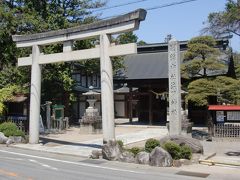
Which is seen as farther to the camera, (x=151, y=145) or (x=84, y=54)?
(x=84, y=54)

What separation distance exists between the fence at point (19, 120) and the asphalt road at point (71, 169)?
320 inches

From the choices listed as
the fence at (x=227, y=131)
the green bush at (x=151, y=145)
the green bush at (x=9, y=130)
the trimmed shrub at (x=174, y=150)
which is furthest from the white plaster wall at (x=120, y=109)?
the trimmed shrub at (x=174, y=150)

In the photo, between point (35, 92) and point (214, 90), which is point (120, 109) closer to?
point (214, 90)

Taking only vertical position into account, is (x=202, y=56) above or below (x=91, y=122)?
above

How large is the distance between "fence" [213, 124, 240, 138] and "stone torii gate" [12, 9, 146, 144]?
926cm

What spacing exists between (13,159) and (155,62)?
75.2 ft

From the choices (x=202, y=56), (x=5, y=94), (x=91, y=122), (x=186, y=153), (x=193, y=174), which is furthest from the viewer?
(x=91, y=122)

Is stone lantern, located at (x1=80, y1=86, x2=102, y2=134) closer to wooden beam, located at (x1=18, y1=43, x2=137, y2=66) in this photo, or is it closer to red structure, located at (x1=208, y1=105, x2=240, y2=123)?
wooden beam, located at (x1=18, y1=43, x2=137, y2=66)

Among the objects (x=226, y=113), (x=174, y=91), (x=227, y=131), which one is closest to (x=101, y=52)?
(x=174, y=91)

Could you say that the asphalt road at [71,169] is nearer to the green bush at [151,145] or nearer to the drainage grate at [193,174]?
the drainage grate at [193,174]

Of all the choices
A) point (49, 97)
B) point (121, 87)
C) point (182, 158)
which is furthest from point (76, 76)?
point (182, 158)

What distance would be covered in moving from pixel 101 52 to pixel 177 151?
243 inches

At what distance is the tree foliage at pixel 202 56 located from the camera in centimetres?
2498

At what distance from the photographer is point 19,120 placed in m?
27.3
